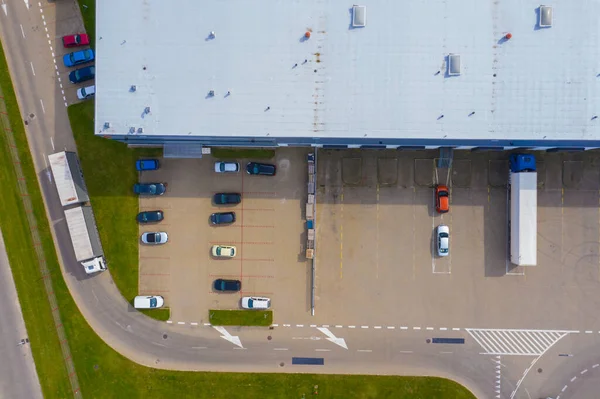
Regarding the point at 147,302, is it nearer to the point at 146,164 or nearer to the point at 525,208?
the point at 146,164

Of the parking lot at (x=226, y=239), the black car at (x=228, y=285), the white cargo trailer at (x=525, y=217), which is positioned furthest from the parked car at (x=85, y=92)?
the white cargo trailer at (x=525, y=217)

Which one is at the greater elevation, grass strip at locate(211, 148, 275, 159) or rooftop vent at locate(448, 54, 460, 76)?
rooftop vent at locate(448, 54, 460, 76)

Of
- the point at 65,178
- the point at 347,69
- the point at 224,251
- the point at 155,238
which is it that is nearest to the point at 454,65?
the point at 347,69

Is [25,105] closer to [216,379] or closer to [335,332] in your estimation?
[216,379]

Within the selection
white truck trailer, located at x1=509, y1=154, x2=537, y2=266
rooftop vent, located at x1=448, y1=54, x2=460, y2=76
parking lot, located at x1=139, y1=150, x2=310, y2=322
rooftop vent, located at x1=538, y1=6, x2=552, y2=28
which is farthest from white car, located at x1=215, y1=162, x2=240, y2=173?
rooftop vent, located at x1=538, y1=6, x2=552, y2=28

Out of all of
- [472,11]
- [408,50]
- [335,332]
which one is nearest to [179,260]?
[335,332]

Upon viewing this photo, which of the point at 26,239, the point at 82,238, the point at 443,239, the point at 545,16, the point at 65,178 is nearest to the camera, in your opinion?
the point at 545,16

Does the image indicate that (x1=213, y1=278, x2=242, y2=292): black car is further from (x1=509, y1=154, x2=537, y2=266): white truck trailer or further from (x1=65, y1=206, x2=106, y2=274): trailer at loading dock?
(x1=509, y1=154, x2=537, y2=266): white truck trailer
